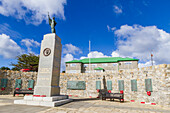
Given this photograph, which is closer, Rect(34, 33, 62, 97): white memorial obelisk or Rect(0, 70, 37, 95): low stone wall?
Rect(34, 33, 62, 97): white memorial obelisk

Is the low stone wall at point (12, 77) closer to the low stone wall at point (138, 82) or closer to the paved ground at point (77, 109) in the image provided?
the low stone wall at point (138, 82)

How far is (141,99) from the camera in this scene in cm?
1041

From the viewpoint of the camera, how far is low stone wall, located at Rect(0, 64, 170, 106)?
9.12 m

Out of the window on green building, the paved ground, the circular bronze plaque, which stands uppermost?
the circular bronze plaque

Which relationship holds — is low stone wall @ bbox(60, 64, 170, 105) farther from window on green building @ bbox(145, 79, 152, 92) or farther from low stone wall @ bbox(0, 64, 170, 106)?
window on green building @ bbox(145, 79, 152, 92)

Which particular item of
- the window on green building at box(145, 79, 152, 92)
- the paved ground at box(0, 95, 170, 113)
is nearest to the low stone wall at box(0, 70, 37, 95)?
the paved ground at box(0, 95, 170, 113)

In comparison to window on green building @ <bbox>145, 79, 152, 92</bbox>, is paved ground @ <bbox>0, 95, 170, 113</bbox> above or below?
Answer: below

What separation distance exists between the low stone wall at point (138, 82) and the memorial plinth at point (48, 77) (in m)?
5.32

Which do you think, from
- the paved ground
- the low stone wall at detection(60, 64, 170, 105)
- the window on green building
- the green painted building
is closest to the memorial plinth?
the paved ground

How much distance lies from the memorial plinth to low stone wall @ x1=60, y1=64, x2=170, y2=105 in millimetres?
5316

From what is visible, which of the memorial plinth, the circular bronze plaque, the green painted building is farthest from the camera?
the green painted building

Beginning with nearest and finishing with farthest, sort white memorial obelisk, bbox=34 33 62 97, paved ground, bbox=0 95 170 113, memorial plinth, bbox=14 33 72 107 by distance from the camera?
paved ground, bbox=0 95 170 113 < memorial plinth, bbox=14 33 72 107 < white memorial obelisk, bbox=34 33 62 97

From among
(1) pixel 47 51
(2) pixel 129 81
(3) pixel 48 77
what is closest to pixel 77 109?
(3) pixel 48 77

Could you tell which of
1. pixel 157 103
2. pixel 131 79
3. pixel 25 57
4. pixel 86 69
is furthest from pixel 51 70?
pixel 86 69
